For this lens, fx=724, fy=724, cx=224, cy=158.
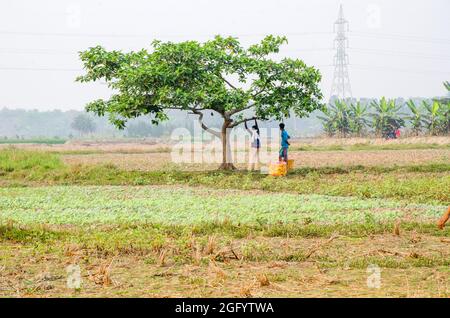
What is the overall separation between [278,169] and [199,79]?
427 centimetres

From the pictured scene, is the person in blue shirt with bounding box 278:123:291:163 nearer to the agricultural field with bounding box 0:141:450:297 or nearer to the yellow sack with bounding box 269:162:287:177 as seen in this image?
the yellow sack with bounding box 269:162:287:177

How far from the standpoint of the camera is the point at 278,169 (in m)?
22.7

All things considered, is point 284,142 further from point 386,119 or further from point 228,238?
point 386,119

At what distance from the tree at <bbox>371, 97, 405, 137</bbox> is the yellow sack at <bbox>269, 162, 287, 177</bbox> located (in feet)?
94.9

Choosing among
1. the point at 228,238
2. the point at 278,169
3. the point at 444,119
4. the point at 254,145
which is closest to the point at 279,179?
the point at 278,169

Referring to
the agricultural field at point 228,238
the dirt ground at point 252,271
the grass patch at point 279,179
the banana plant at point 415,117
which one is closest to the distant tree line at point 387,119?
the banana plant at point 415,117

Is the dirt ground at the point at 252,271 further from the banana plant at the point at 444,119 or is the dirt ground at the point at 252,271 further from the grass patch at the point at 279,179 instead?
the banana plant at the point at 444,119

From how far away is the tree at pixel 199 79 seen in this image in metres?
23.7

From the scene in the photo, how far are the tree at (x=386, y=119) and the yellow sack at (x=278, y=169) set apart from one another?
28.9 metres

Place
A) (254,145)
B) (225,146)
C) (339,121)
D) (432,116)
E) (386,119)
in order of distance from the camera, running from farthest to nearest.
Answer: (339,121), (386,119), (432,116), (225,146), (254,145)

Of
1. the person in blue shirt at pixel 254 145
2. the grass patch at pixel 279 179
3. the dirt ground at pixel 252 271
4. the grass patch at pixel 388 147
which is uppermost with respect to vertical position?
the person in blue shirt at pixel 254 145

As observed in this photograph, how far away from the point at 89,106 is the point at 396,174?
35.1ft
